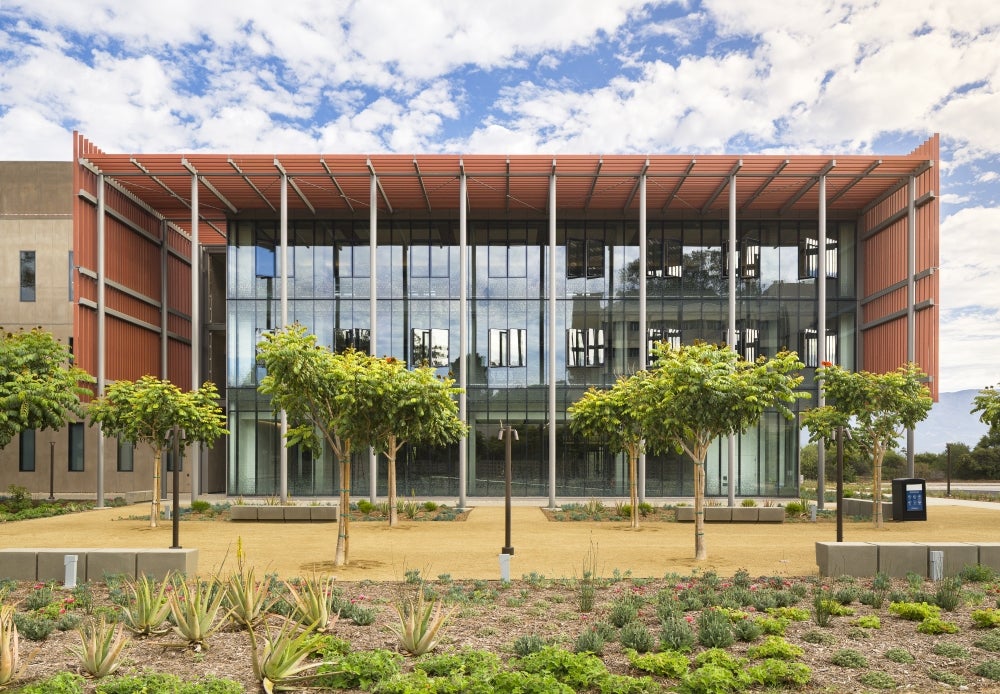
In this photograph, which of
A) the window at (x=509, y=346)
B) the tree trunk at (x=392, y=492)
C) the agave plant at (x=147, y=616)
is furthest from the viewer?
the window at (x=509, y=346)

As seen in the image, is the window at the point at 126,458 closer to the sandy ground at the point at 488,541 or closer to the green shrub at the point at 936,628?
the sandy ground at the point at 488,541

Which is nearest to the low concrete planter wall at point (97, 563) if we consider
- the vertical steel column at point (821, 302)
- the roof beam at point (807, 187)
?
the vertical steel column at point (821, 302)

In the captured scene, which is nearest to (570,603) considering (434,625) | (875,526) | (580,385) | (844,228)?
(434,625)

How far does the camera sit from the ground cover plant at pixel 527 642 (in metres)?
8.40

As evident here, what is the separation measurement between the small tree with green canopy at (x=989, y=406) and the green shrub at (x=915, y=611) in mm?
17313

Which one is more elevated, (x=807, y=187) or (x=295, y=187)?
(x=807, y=187)

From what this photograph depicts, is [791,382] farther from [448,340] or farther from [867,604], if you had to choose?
[448,340]

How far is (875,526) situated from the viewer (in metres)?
24.4

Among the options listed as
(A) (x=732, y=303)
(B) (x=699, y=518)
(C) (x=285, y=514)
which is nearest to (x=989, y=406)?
(A) (x=732, y=303)

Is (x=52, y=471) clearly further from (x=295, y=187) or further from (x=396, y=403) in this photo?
(x=396, y=403)

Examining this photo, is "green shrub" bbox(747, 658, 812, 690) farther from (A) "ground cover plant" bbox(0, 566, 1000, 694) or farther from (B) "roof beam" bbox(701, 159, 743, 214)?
(B) "roof beam" bbox(701, 159, 743, 214)

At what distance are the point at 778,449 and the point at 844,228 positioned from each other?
1182cm

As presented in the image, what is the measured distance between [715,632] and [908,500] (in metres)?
19.1

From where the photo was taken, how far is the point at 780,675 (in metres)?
8.52
